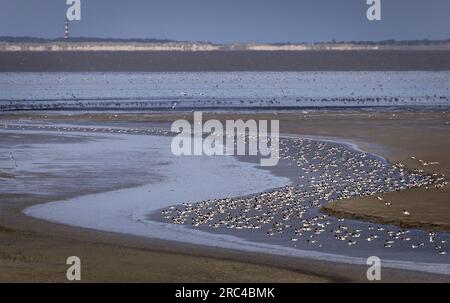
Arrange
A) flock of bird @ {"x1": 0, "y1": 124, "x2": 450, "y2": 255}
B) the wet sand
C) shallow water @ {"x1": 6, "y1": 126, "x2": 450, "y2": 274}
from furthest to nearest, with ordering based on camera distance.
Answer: flock of bird @ {"x1": 0, "y1": 124, "x2": 450, "y2": 255} → shallow water @ {"x1": 6, "y1": 126, "x2": 450, "y2": 274} → the wet sand

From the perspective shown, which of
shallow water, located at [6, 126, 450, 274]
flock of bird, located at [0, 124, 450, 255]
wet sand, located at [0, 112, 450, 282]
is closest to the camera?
wet sand, located at [0, 112, 450, 282]

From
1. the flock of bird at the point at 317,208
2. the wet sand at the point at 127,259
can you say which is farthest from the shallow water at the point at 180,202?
the wet sand at the point at 127,259

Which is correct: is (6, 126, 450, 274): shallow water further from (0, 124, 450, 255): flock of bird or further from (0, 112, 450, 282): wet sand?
(0, 112, 450, 282): wet sand

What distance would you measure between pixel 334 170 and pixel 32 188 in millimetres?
7467

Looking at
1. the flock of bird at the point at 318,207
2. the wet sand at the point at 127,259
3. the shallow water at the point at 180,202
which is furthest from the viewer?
the flock of bird at the point at 318,207

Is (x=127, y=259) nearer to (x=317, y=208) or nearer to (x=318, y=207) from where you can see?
(x=317, y=208)

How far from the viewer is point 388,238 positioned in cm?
1908

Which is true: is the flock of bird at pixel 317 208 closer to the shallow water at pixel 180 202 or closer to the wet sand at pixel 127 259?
the shallow water at pixel 180 202

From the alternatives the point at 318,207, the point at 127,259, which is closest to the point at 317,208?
the point at 318,207

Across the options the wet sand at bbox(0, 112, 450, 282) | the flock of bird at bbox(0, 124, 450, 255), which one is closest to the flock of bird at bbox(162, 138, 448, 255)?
the flock of bird at bbox(0, 124, 450, 255)

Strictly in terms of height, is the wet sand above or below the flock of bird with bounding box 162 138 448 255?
above

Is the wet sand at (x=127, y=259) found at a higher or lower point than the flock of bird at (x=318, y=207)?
higher

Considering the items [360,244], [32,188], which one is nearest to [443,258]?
[360,244]
